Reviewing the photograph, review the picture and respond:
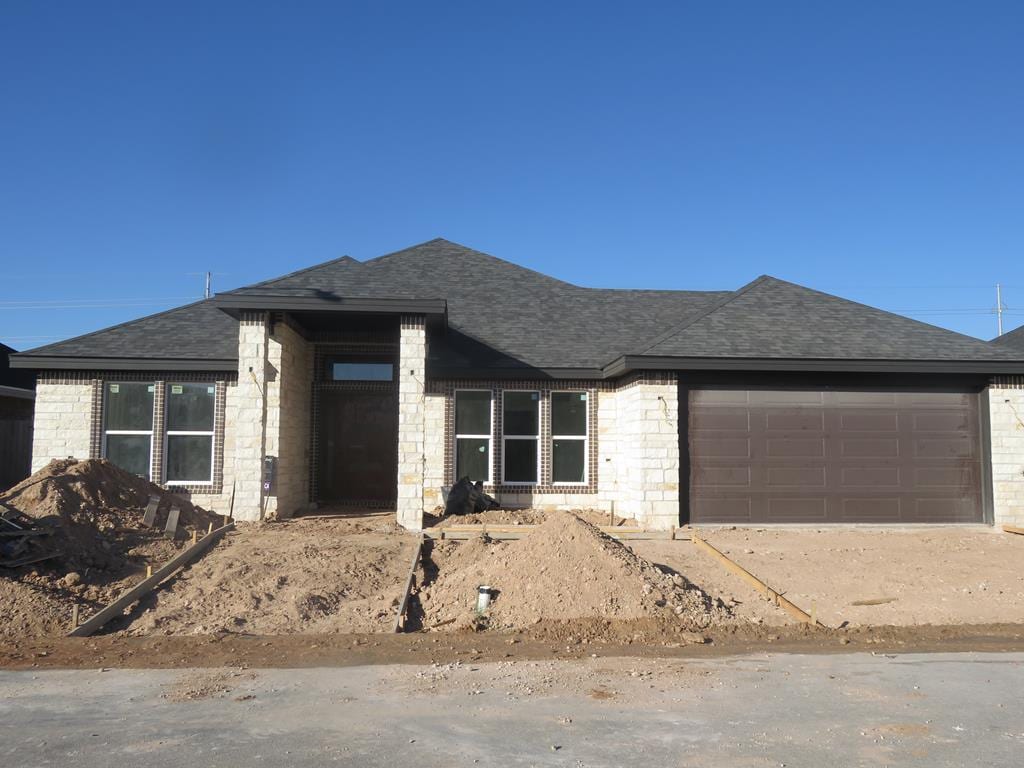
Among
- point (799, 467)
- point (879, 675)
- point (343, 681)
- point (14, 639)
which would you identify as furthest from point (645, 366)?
point (14, 639)

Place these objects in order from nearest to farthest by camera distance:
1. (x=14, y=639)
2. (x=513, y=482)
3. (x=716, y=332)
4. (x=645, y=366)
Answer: (x=14, y=639)
(x=645, y=366)
(x=716, y=332)
(x=513, y=482)

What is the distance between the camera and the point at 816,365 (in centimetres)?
1421

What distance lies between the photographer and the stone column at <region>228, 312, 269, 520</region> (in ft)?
44.9

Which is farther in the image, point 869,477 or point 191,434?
point 191,434

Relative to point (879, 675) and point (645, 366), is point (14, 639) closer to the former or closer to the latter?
point (879, 675)

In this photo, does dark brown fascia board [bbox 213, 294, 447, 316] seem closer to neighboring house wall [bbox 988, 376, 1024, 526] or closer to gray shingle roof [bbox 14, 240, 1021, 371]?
gray shingle roof [bbox 14, 240, 1021, 371]

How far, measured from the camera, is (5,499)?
1127 centimetres

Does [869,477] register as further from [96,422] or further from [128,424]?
[96,422]

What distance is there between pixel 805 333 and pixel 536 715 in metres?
11.4

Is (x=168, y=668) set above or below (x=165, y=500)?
below

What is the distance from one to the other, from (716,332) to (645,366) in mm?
1940

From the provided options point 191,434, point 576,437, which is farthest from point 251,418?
point 576,437

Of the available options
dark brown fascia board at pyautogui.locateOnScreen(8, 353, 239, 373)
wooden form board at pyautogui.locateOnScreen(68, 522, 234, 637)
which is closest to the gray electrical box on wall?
wooden form board at pyautogui.locateOnScreen(68, 522, 234, 637)

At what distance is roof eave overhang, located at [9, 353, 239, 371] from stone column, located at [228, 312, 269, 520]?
172 centimetres
